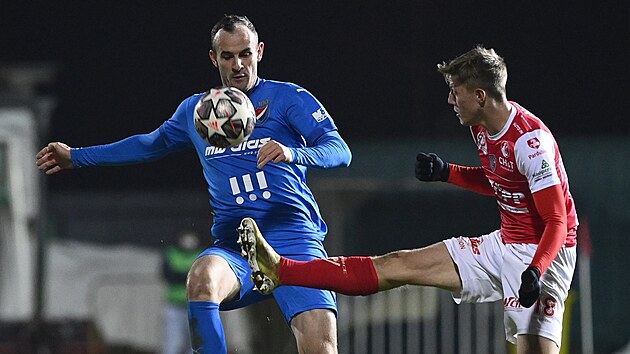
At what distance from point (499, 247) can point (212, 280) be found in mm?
1425

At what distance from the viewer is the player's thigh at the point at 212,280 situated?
17.9 ft

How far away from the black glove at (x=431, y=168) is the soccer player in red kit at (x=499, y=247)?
36 centimetres

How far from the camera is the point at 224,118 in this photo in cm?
557

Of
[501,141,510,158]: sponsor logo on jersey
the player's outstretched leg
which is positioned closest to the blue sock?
the player's outstretched leg

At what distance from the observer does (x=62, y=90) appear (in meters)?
19.4

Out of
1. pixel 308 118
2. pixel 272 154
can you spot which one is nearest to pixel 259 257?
pixel 272 154

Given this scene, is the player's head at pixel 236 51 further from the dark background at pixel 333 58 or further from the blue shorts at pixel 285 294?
the dark background at pixel 333 58

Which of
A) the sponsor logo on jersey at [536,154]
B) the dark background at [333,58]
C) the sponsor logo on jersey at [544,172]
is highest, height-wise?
the dark background at [333,58]

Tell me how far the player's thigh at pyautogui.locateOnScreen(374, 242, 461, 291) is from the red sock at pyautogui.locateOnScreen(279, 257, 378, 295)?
61mm

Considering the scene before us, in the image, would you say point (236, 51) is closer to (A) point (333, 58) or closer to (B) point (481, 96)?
(B) point (481, 96)

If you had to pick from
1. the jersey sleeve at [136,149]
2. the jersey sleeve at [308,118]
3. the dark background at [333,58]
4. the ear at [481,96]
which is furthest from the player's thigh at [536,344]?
the dark background at [333,58]

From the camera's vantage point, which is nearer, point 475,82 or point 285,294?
point 475,82

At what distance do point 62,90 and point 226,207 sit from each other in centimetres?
1400

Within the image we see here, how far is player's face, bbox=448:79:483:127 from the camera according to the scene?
18.6ft
